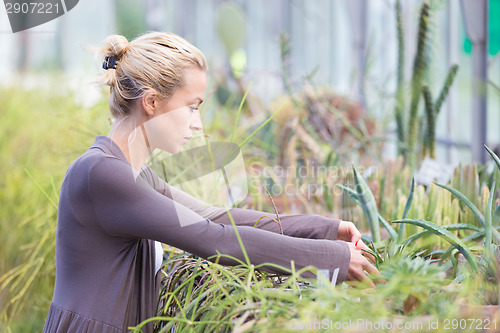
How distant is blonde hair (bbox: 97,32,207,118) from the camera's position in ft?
2.60

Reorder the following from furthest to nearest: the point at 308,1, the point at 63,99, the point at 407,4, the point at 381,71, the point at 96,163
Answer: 1. the point at 308,1
2. the point at 381,71
3. the point at 407,4
4. the point at 63,99
5. the point at 96,163

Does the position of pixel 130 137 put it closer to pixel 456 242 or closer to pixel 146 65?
pixel 146 65

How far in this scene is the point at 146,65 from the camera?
2.61ft

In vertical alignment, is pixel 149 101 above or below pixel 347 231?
above

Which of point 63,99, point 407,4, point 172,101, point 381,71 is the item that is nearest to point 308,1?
point 381,71

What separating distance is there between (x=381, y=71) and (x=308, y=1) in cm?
218

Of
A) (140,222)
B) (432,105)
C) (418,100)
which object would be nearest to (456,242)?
(140,222)

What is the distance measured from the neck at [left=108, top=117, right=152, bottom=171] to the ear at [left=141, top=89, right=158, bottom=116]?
A: 3 centimetres

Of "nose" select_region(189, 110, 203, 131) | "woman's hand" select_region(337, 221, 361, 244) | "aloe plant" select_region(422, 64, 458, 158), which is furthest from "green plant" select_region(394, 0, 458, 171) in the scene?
"nose" select_region(189, 110, 203, 131)

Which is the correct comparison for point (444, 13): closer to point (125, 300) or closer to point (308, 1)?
point (125, 300)

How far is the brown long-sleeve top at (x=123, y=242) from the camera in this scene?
663 millimetres

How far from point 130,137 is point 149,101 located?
68 millimetres

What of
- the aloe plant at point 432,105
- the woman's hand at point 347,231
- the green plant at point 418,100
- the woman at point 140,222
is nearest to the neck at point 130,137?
the woman at point 140,222

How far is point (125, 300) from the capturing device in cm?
74
